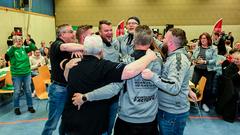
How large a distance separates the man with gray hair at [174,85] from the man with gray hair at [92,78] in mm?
260

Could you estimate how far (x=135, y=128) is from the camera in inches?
84.6

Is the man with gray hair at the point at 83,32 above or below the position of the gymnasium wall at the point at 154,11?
below

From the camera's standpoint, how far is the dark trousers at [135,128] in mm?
2150

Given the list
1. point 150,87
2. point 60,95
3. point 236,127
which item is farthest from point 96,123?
point 236,127

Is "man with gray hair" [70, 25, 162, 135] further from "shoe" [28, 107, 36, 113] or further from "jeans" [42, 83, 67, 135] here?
"shoe" [28, 107, 36, 113]

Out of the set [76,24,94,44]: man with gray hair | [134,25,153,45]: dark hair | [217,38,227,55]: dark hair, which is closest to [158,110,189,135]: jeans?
[134,25,153,45]: dark hair

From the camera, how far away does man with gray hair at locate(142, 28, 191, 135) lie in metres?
2.12

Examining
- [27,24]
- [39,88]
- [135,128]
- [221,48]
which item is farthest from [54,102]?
[27,24]

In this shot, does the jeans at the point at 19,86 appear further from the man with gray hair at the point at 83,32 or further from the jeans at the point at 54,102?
the man with gray hair at the point at 83,32

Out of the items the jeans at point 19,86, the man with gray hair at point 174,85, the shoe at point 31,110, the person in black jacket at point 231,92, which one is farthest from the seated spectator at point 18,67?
the person in black jacket at point 231,92

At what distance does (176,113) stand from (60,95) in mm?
1573

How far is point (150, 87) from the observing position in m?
2.09

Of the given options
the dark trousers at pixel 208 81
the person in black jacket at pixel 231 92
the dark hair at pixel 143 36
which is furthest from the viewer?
the dark trousers at pixel 208 81

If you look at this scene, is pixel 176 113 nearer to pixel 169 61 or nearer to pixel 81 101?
pixel 169 61
